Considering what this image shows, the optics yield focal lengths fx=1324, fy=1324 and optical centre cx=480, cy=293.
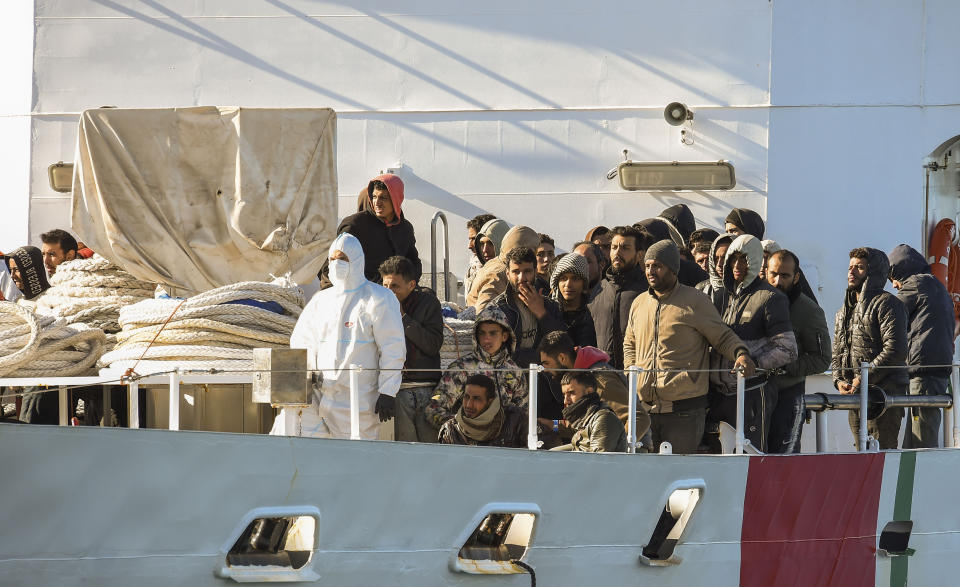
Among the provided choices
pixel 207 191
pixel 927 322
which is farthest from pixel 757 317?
pixel 207 191

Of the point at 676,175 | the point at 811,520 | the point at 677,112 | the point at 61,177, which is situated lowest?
the point at 811,520

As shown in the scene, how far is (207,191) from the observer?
8117 millimetres

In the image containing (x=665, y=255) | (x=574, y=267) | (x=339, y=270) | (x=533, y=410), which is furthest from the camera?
(x=574, y=267)

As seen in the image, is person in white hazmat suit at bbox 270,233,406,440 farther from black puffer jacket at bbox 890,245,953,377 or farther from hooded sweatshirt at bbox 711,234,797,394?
black puffer jacket at bbox 890,245,953,377

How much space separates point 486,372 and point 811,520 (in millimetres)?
2164

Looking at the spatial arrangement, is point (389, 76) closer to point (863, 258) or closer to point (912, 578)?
point (863, 258)

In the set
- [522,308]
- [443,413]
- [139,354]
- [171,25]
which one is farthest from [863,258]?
[171,25]

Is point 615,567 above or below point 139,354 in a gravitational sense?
below

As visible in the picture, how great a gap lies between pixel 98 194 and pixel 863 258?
4783mm

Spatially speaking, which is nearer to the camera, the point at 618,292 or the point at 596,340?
the point at 596,340

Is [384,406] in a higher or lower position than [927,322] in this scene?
lower

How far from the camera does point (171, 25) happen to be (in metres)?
9.79

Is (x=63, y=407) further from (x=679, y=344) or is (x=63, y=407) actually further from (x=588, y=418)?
(x=679, y=344)

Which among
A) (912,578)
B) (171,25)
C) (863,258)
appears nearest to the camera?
(912,578)
